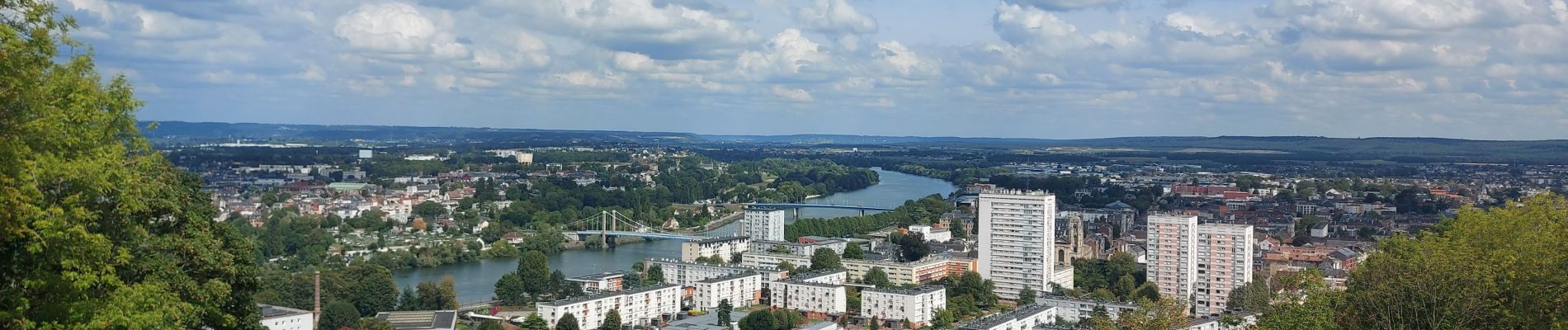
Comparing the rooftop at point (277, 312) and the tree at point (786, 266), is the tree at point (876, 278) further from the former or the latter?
the rooftop at point (277, 312)

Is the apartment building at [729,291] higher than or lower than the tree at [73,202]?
lower

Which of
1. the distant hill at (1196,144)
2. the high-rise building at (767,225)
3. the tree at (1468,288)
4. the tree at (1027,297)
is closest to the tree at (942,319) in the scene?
the tree at (1027,297)

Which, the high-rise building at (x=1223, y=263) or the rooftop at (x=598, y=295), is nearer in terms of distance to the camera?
the rooftop at (x=598, y=295)


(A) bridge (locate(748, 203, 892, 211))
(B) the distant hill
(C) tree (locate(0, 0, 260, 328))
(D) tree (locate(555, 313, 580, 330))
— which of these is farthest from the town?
(B) the distant hill

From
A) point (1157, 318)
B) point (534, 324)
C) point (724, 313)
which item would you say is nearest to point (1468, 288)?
point (1157, 318)

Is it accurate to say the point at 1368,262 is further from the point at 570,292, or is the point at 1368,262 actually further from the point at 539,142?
the point at 539,142

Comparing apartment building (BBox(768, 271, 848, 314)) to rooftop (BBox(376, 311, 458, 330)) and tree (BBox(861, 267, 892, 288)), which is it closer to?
tree (BBox(861, 267, 892, 288))
